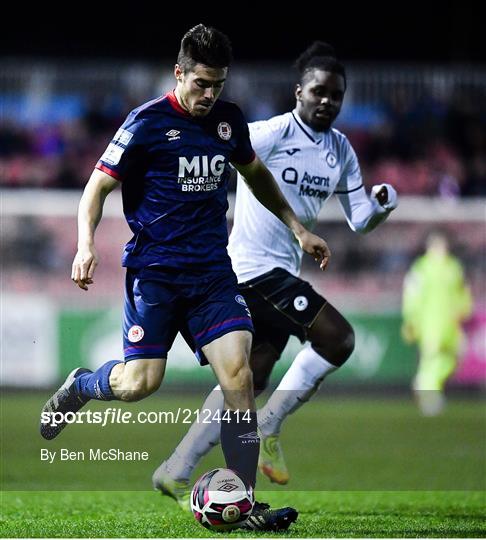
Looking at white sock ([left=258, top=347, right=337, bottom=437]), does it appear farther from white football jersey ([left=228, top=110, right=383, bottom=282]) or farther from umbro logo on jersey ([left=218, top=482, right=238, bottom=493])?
umbro logo on jersey ([left=218, top=482, right=238, bottom=493])

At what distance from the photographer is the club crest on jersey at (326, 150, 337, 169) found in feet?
25.5

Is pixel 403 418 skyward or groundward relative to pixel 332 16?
groundward

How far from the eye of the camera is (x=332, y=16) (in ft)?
76.8

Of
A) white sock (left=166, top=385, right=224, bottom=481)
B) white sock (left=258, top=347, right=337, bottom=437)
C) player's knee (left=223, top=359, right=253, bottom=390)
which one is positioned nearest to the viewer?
player's knee (left=223, top=359, right=253, bottom=390)

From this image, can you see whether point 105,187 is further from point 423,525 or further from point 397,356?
point 397,356

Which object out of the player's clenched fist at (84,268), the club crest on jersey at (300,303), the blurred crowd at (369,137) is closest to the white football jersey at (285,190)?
the club crest on jersey at (300,303)

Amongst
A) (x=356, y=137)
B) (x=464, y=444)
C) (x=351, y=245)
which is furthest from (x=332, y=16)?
(x=464, y=444)

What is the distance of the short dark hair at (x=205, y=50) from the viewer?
20.1 ft

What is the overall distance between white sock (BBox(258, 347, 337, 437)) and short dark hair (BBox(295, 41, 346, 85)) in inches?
68.5

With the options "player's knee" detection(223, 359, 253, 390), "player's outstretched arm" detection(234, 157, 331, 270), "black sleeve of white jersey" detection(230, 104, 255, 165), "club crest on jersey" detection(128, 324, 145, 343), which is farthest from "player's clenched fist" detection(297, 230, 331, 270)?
"club crest on jersey" detection(128, 324, 145, 343)

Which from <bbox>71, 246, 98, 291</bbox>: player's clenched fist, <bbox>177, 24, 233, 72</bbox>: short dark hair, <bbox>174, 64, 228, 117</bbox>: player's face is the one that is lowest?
<bbox>71, 246, 98, 291</bbox>: player's clenched fist

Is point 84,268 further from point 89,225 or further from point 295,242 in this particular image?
point 295,242

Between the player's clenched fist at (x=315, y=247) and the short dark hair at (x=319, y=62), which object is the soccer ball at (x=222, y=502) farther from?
the short dark hair at (x=319, y=62)

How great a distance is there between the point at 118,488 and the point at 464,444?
171 inches
